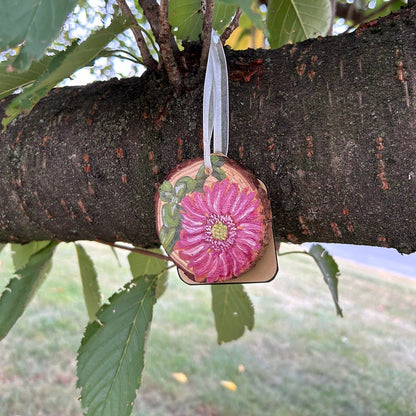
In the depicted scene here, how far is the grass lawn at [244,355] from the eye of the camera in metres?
2.83

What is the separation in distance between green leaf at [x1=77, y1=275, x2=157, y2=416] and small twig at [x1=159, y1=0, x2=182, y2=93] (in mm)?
431

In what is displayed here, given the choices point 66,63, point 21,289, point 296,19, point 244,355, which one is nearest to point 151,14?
point 66,63

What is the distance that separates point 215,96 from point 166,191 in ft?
0.51

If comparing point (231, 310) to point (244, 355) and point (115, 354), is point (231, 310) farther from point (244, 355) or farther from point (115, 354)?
point (244, 355)

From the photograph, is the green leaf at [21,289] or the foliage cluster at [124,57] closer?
the foliage cluster at [124,57]

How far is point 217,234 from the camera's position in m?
0.69

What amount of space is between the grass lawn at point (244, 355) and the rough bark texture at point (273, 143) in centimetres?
134

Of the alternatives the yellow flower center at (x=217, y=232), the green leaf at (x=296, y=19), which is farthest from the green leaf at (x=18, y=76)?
the green leaf at (x=296, y=19)

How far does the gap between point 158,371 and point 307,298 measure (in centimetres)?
192

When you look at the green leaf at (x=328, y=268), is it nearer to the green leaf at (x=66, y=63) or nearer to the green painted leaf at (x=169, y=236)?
the green painted leaf at (x=169, y=236)

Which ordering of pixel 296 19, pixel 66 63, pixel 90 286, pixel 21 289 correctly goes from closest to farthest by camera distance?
1. pixel 66 63
2. pixel 21 289
3. pixel 296 19
4. pixel 90 286

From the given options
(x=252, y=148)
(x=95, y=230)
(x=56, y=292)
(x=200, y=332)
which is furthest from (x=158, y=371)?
(x=252, y=148)

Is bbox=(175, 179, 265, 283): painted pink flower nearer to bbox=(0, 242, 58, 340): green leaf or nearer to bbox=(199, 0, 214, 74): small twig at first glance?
bbox=(199, 0, 214, 74): small twig

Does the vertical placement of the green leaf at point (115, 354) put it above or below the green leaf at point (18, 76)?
below
